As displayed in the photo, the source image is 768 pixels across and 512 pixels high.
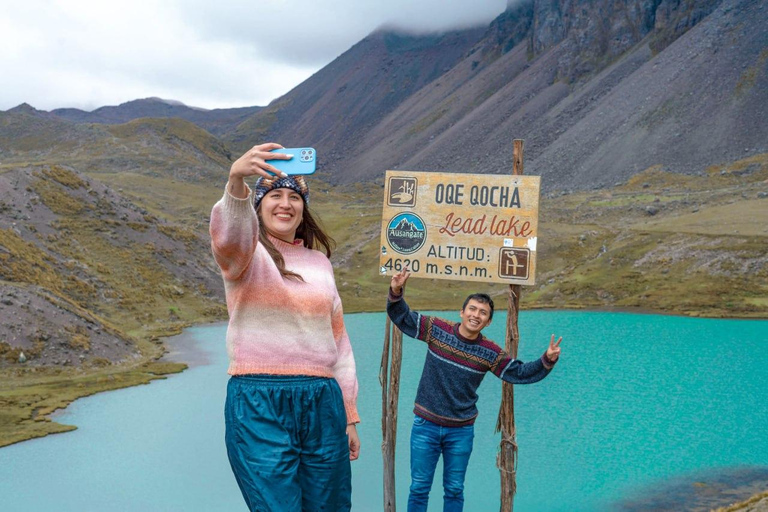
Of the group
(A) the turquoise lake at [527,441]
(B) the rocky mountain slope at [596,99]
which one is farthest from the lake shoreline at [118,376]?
(B) the rocky mountain slope at [596,99]

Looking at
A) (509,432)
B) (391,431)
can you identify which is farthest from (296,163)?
(391,431)

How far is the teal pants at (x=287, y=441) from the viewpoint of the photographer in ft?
14.3

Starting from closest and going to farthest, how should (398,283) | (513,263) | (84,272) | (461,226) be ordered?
(398,283), (513,263), (461,226), (84,272)

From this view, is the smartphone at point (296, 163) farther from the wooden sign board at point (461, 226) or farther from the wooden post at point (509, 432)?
the wooden post at point (509, 432)

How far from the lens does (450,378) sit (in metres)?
7.70

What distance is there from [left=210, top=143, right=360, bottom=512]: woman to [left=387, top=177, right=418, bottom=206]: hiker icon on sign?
4460 millimetres

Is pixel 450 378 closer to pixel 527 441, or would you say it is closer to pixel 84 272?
pixel 527 441

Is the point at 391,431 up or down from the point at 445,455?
down

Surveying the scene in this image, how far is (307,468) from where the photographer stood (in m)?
4.51

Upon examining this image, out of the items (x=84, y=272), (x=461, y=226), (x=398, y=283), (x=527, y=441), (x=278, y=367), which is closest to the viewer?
(x=278, y=367)

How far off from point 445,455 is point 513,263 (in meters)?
2.36

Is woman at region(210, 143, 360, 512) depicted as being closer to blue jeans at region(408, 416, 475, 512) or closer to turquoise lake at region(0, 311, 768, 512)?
blue jeans at region(408, 416, 475, 512)

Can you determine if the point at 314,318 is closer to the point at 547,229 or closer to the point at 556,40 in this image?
the point at 547,229

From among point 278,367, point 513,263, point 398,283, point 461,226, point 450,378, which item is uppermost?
point 461,226
